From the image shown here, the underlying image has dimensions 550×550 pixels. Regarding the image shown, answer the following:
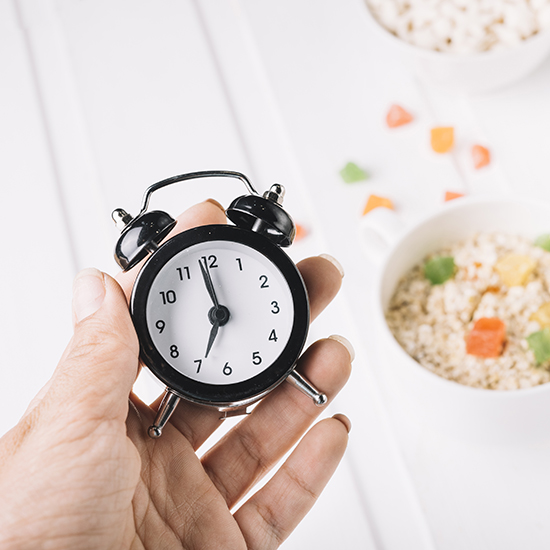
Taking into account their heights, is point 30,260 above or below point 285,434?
above

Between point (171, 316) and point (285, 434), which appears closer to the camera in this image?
point (171, 316)

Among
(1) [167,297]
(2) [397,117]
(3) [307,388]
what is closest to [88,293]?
(1) [167,297]

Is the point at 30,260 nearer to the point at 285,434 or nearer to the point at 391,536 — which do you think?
the point at 285,434

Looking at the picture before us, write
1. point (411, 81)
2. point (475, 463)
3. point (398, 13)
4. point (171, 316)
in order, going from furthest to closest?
point (411, 81)
point (398, 13)
point (475, 463)
point (171, 316)

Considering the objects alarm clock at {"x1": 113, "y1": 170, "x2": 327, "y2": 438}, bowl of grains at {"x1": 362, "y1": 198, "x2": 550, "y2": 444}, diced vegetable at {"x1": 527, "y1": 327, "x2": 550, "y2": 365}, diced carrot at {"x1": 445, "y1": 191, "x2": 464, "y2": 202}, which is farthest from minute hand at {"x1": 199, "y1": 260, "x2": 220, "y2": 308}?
diced carrot at {"x1": 445, "y1": 191, "x2": 464, "y2": 202}

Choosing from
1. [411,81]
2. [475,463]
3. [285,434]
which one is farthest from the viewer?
[411,81]

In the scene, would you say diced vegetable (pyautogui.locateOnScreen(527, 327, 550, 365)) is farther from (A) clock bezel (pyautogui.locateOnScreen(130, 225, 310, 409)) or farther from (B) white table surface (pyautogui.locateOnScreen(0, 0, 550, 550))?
(A) clock bezel (pyautogui.locateOnScreen(130, 225, 310, 409))

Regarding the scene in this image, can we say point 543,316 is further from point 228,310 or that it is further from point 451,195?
point 228,310

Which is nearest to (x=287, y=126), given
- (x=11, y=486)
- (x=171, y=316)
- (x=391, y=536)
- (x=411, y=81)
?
(x=411, y=81)

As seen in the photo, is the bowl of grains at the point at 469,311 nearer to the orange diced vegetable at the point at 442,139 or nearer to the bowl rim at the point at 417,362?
the bowl rim at the point at 417,362
